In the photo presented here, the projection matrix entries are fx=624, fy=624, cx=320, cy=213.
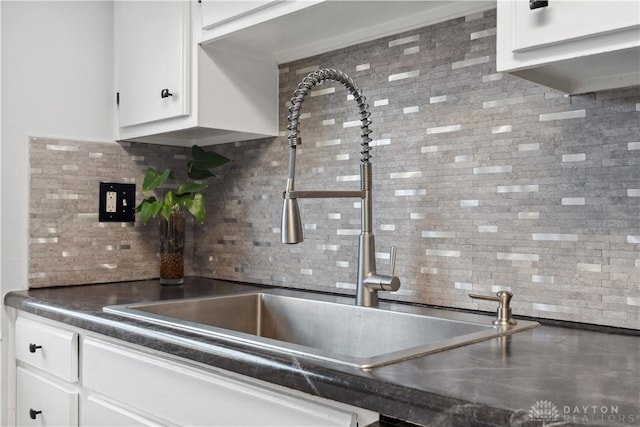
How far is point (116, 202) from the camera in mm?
2227

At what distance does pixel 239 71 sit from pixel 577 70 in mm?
1091

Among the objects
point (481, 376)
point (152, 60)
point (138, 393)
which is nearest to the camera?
point (481, 376)

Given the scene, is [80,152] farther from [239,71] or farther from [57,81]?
[239,71]

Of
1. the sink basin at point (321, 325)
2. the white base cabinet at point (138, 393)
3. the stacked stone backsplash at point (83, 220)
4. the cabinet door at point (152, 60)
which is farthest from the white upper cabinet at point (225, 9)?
the white base cabinet at point (138, 393)

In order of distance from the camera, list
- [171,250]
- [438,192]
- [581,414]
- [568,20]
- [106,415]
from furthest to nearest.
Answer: [171,250], [438,192], [106,415], [568,20], [581,414]

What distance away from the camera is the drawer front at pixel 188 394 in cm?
100

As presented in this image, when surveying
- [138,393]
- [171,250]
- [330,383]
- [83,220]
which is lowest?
[138,393]

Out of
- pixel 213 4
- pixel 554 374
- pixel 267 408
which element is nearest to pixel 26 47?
pixel 213 4

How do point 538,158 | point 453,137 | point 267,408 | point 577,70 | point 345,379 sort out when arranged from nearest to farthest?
point 345,379
point 267,408
point 577,70
point 538,158
point 453,137

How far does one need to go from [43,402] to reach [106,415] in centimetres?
39

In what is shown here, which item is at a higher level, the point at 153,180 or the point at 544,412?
the point at 153,180

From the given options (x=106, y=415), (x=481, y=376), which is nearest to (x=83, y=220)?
(x=106, y=415)

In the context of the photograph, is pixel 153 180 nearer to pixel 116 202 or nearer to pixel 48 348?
pixel 116 202

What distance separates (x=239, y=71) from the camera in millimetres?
Result: 1970
